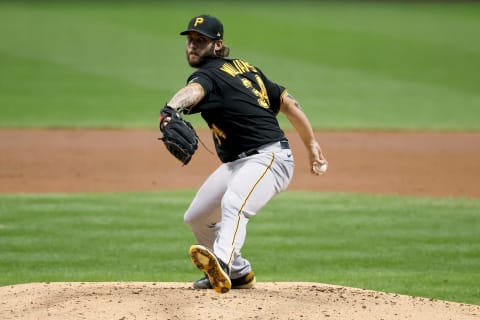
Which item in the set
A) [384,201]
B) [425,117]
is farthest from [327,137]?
[384,201]

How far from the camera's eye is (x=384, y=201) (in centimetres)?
1138

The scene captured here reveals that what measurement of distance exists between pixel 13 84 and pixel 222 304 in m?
15.5

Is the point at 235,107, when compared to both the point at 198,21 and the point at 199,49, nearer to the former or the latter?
the point at 199,49

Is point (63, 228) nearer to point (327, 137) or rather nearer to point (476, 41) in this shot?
point (327, 137)

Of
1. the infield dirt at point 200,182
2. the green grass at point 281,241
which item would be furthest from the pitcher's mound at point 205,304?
the green grass at point 281,241

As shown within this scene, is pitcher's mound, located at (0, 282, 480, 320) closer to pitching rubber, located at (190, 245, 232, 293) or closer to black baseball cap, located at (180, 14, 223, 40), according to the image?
pitching rubber, located at (190, 245, 232, 293)

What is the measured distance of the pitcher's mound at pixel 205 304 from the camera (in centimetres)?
615

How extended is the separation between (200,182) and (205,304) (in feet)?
20.6

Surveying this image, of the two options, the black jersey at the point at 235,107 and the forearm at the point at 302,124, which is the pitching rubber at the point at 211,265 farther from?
the forearm at the point at 302,124

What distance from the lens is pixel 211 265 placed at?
19.6 ft

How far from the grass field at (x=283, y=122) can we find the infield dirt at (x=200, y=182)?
82cm

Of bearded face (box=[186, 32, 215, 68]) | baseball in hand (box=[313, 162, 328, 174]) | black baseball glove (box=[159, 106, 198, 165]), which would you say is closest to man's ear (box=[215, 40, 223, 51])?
bearded face (box=[186, 32, 215, 68])

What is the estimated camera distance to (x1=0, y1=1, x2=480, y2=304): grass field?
8703 millimetres

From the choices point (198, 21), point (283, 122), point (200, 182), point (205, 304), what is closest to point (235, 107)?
point (198, 21)
